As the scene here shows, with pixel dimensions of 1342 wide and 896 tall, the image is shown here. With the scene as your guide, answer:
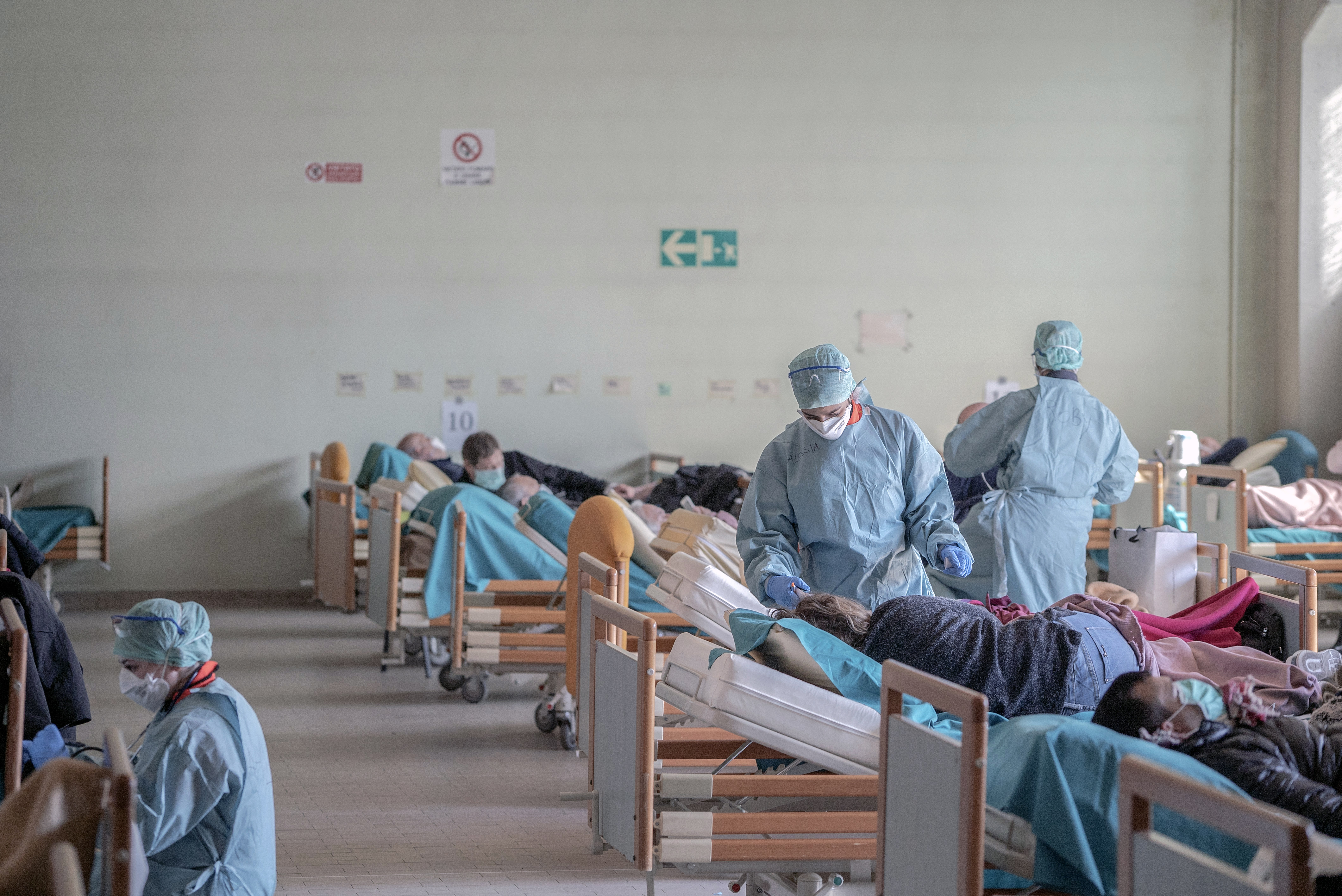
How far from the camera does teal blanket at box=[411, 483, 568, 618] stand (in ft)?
18.8

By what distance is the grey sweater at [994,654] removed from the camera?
266 cm

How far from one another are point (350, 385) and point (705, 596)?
19.6 ft

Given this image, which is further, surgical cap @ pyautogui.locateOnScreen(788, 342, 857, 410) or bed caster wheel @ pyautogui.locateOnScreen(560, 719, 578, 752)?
bed caster wheel @ pyautogui.locateOnScreen(560, 719, 578, 752)

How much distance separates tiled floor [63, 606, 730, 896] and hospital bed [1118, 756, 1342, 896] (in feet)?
6.95

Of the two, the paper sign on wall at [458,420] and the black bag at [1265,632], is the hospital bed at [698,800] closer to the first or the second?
the black bag at [1265,632]

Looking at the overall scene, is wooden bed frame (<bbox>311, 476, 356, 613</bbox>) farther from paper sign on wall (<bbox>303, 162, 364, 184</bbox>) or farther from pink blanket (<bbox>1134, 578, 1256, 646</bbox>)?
pink blanket (<bbox>1134, 578, 1256, 646</bbox>)

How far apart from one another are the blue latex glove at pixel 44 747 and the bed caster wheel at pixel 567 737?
7.44 ft

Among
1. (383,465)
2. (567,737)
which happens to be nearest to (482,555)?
(567,737)

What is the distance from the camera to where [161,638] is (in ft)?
8.71

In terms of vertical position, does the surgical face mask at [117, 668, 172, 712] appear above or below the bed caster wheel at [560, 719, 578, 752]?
above

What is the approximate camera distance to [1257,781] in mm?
2188

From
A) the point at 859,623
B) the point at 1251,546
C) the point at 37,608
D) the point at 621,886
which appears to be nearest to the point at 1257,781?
the point at 859,623

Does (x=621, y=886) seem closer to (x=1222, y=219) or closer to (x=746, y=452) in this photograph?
(x=746, y=452)

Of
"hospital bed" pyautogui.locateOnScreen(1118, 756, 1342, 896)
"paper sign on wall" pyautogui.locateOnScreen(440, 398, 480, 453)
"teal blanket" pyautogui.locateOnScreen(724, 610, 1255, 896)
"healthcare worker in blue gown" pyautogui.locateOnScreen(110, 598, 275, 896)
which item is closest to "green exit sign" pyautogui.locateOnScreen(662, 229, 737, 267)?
"paper sign on wall" pyautogui.locateOnScreen(440, 398, 480, 453)
